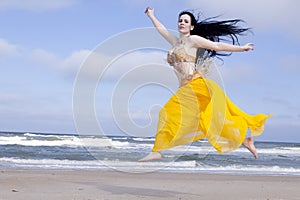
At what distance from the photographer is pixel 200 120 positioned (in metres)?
7.11

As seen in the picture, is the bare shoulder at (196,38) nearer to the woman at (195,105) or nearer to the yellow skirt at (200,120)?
the woman at (195,105)

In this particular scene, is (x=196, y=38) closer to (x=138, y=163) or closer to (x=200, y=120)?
(x=200, y=120)

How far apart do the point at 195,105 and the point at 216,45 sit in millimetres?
890

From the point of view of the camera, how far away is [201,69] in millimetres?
7141

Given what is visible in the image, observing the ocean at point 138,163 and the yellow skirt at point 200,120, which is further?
the ocean at point 138,163

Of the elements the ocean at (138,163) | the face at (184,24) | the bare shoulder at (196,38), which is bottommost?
the ocean at (138,163)


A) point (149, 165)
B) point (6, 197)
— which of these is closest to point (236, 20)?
point (6, 197)

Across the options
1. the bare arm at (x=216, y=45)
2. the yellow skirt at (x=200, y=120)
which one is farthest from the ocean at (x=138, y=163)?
the bare arm at (x=216, y=45)

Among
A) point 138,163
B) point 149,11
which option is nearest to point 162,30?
point 149,11

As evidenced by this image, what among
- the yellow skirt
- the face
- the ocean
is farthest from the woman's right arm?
the ocean

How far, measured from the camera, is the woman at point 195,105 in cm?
701

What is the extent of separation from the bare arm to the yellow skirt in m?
0.51

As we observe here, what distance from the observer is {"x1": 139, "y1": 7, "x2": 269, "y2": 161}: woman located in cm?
701

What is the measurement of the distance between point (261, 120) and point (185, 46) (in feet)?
4.78
